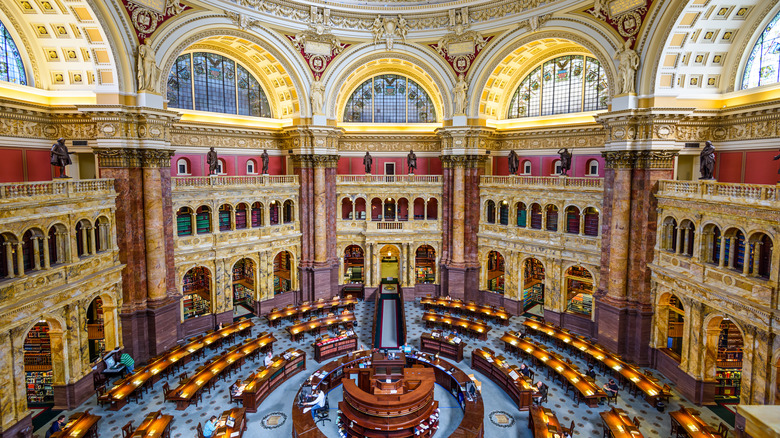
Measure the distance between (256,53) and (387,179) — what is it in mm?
12529

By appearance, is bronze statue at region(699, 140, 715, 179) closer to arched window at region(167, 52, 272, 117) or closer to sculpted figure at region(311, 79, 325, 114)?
sculpted figure at region(311, 79, 325, 114)

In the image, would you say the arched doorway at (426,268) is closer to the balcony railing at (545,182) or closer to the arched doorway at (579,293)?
the balcony railing at (545,182)

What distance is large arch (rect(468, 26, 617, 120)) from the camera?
2253 centimetres

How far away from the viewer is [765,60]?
18.8 meters

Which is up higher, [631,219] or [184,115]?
[184,115]

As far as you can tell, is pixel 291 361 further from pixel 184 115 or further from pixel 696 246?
pixel 696 246

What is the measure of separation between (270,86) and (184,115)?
683 cm

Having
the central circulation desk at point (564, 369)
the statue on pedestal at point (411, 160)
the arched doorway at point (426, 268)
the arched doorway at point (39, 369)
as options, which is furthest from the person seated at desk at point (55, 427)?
the statue on pedestal at point (411, 160)

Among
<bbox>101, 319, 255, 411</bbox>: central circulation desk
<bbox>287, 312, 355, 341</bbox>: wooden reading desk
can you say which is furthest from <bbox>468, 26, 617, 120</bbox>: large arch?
<bbox>101, 319, 255, 411</bbox>: central circulation desk

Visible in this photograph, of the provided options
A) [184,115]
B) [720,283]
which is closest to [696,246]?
[720,283]

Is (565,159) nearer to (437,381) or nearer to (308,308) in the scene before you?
(437,381)

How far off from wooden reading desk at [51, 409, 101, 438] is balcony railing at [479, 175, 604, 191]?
2509cm

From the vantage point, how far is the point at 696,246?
58.2 feet

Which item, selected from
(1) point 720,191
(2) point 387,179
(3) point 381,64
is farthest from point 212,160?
(1) point 720,191
